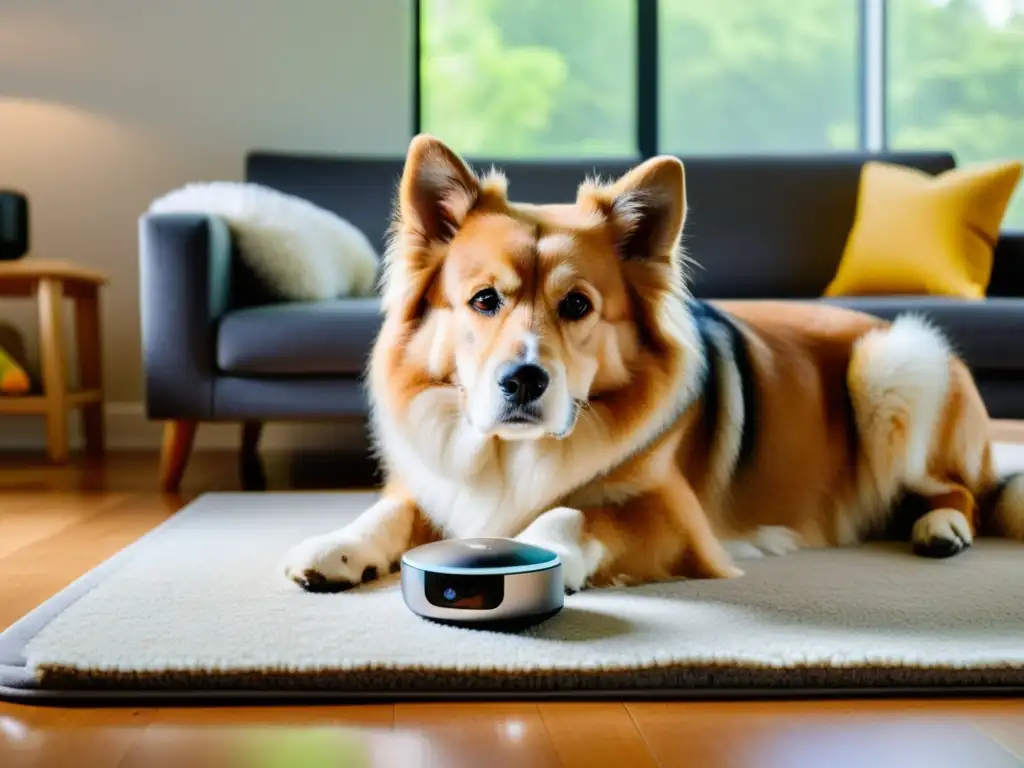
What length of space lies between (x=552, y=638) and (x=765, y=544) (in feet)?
2.45

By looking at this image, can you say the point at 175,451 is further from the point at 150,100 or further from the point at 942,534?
the point at 942,534

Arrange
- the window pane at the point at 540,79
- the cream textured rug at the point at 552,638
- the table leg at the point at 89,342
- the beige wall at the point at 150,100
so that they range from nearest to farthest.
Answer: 1. the cream textured rug at the point at 552,638
2. the table leg at the point at 89,342
3. the beige wall at the point at 150,100
4. the window pane at the point at 540,79

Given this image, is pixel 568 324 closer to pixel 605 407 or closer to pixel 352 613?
pixel 605 407

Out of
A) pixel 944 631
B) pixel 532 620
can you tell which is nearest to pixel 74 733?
pixel 532 620

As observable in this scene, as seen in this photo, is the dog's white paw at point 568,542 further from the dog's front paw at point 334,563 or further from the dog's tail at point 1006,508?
the dog's tail at point 1006,508

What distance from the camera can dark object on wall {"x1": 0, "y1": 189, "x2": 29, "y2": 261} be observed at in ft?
11.4

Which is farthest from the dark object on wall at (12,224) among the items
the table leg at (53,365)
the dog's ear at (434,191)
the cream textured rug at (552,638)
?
the dog's ear at (434,191)

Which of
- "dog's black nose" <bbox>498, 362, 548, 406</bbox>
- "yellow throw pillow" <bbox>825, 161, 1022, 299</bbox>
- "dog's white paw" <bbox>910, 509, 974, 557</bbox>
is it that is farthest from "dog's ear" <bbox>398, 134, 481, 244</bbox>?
"yellow throw pillow" <bbox>825, 161, 1022, 299</bbox>

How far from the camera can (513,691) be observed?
110cm

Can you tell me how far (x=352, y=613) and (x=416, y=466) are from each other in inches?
15.9

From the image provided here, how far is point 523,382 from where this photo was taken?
1436 millimetres

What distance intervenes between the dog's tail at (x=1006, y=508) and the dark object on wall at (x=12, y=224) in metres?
3.14

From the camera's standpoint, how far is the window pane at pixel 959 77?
4.37 meters

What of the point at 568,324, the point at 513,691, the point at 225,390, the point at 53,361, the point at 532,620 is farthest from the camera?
the point at 53,361
